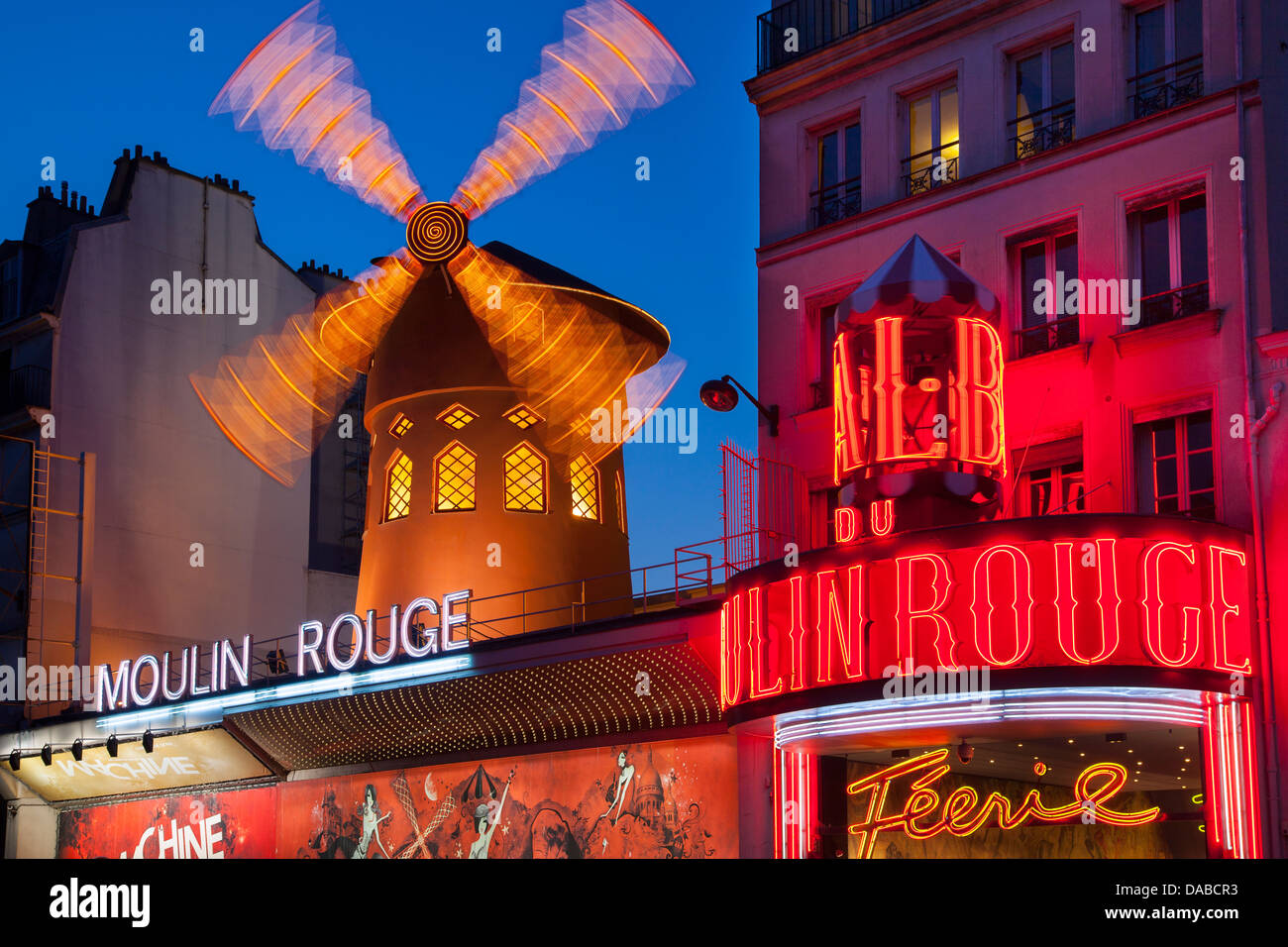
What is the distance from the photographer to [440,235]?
19.6 meters

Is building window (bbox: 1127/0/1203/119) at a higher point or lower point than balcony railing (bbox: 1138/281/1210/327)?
higher

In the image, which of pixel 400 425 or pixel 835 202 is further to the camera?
pixel 400 425

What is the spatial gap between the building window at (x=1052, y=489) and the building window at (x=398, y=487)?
29.3 ft

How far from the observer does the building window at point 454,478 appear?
63.6 ft

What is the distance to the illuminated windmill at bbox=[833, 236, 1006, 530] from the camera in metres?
12.1

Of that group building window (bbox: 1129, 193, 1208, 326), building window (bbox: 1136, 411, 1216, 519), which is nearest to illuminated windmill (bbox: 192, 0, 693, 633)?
building window (bbox: 1129, 193, 1208, 326)

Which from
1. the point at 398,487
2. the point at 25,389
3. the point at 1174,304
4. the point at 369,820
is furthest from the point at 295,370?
the point at 1174,304

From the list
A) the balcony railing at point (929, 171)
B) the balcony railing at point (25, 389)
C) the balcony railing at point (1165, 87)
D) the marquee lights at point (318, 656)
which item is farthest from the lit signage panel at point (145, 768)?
the balcony railing at point (1165, 87)

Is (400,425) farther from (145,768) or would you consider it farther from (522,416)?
(145,768)

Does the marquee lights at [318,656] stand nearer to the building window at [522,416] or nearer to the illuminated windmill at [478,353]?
the illuminated windmill at [478,353]

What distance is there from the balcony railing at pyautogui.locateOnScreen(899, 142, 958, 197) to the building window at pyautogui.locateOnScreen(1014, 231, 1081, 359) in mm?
1057

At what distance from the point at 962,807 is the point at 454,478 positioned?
9.14 metres

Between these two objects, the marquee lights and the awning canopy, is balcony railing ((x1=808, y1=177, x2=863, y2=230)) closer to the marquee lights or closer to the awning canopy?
the awning canopy
